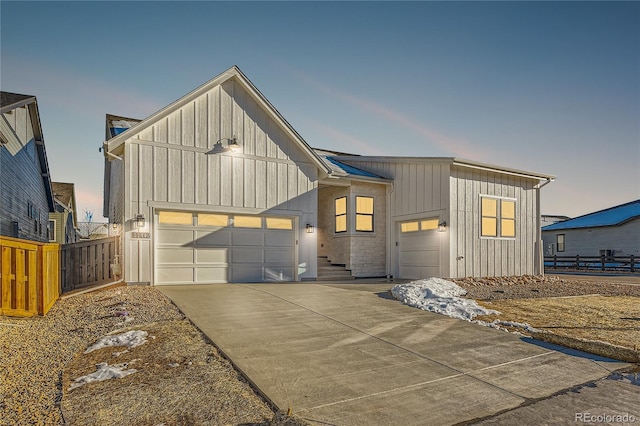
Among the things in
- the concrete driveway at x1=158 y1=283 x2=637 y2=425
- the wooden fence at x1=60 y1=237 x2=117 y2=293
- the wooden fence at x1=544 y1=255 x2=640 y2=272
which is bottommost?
the wooden fence at x1=544 y1=255 x2=640 y2=272

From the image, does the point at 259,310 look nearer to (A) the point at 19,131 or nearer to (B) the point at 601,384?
(B) the point at 601,384

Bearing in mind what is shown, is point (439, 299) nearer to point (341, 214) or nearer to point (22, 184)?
point (341, 214)

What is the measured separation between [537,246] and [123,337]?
1483 centimetres

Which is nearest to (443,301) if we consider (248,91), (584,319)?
(584,319)

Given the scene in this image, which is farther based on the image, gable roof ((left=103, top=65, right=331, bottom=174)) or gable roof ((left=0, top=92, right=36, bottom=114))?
gable roof ((left=0, top=92, right=36, bottom=114))

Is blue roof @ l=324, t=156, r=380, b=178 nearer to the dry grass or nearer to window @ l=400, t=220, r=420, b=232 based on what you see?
window @ l=400, t=220, r=420, b=232

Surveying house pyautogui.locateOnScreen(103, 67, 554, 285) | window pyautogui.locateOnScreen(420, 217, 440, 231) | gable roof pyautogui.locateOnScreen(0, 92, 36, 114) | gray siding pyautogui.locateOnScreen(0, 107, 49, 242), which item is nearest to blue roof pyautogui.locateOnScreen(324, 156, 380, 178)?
house pyautogui.locateOnScreen(103, 67, 554, 285)

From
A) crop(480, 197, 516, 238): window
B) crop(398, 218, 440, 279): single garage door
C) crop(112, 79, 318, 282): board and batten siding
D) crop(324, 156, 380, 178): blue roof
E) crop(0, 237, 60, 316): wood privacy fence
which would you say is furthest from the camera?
crop(324, 156, 380, 178): blue roof

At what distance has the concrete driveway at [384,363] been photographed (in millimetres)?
3035

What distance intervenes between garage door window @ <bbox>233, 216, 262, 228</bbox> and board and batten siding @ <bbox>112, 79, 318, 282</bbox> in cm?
29

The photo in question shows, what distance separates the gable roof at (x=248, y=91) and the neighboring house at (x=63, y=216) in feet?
64.6

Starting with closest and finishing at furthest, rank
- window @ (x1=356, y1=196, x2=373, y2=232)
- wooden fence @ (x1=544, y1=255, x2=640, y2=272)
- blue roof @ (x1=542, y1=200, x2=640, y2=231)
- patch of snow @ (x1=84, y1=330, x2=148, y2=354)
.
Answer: patch of snow @ (x1=84, y1=330, x2=148, y2=354), window @ (x1=356, y1=196, x2=373, y2=232), wooden fence @ (x1=544, y1=255, x2=640, y2=272), blue roof @ (x1=542, y1=200, x2=640, y2=231)

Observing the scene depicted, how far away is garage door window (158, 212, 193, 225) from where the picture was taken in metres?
10.2

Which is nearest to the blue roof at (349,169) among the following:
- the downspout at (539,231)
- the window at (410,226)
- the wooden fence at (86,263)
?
the window at (410,226)
